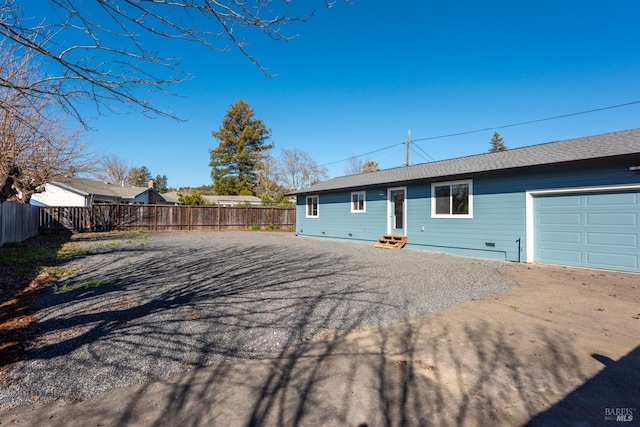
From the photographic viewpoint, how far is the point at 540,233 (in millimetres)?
8422

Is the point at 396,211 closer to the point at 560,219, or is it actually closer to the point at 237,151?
the point at 560,219

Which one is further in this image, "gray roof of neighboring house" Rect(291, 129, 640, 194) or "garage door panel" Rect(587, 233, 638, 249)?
"gray roof of neighboring house" Rect(291, 129, 640, 194)

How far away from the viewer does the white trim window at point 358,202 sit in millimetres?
13859

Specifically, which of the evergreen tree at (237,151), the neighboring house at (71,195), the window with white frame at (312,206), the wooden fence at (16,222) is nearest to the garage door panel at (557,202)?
the window with white frame at (312,206)

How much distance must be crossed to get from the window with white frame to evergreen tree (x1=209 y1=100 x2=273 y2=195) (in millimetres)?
23888

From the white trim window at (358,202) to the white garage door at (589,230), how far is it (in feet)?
21.5

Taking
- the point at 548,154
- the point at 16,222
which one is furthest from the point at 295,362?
the point at 16,222

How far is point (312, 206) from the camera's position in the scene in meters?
17.4

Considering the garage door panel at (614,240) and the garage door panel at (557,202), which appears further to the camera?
the garage door panel at (557,202)

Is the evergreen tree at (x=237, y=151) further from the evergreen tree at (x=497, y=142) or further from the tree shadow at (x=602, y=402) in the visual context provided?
the tree shadow at (x=602, y=402)

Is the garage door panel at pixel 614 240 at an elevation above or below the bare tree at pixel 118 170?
below

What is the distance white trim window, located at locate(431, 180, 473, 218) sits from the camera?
33.0 feet

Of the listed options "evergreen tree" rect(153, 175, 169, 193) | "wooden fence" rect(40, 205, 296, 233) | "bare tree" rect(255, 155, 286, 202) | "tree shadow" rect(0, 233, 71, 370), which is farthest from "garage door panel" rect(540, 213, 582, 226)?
"evergreen tree" rect(153, 175, 169, 193)

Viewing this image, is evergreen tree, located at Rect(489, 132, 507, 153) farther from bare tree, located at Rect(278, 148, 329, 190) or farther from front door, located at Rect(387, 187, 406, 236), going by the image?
front door, located at Rect(387, 187, 406, 236)
